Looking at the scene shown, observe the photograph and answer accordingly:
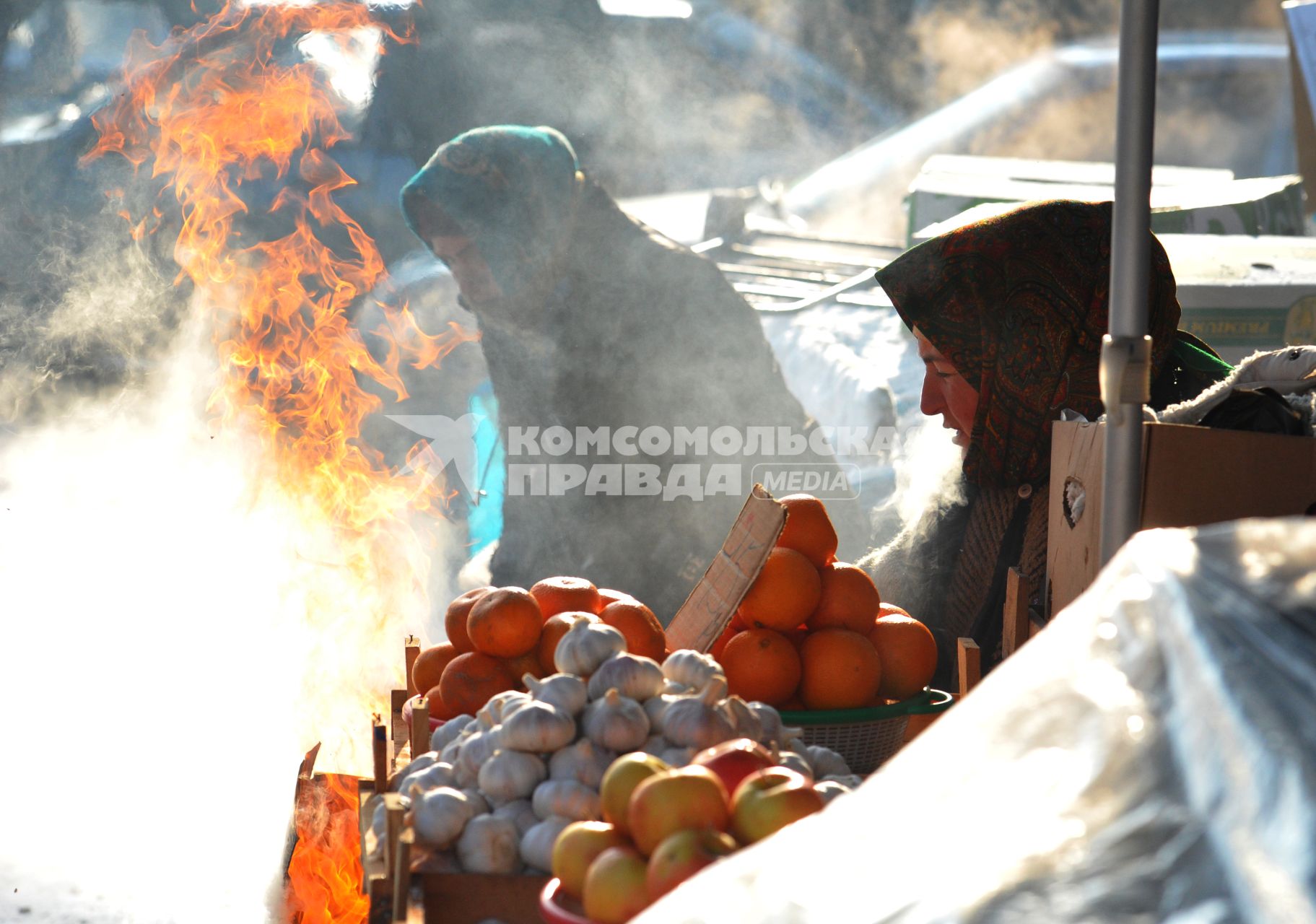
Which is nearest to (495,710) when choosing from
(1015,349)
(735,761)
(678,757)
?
(678,757)

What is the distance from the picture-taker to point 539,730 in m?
1.17

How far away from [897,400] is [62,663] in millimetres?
3233

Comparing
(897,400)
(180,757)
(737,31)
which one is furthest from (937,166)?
(180,757)

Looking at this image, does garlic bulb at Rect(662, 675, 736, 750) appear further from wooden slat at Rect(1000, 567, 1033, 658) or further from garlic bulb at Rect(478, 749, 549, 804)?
wooden slat at Rect(1000, 567, 1033, 658)

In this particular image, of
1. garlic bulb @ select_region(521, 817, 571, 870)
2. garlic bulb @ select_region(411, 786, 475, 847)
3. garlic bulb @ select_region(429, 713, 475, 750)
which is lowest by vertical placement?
garlic bulb @ select_region(521, 817, 571, 870)

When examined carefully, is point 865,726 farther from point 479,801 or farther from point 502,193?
point 502,193

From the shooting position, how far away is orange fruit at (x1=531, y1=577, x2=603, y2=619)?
5.34 ft

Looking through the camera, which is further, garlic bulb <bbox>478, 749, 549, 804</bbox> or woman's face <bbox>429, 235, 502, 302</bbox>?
woman's face <bbox>429, 235, 502, 302</bbox>

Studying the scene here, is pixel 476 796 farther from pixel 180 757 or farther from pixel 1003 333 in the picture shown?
pixel 180 757

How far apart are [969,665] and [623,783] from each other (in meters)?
0.75

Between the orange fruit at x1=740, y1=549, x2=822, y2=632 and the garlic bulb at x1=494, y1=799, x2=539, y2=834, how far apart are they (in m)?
0.52

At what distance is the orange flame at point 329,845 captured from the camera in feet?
5.94

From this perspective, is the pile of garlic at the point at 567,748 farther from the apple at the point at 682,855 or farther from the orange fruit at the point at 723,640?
the orange fruit at the point at 723,640

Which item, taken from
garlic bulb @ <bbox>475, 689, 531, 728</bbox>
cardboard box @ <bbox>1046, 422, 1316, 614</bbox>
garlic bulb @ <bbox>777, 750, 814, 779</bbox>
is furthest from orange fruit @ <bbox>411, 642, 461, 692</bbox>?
cardboard box @ <bbox>1046, 422, 1316, 614</bbox>
